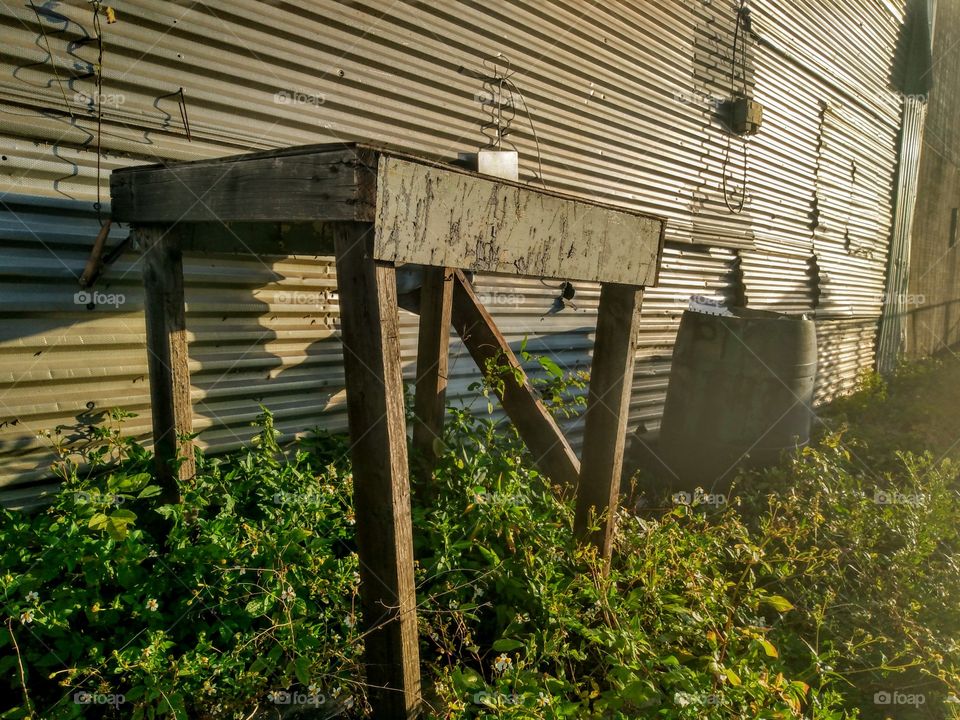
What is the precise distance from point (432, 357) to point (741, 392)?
277 cm

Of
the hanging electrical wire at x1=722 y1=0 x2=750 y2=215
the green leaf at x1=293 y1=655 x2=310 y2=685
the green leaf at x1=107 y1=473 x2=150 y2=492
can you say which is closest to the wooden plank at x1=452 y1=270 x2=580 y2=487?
the green leaf at x1=107 y1=473 x2=150 y2=492

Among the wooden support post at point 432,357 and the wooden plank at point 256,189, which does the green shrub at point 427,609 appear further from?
the wooden plank at point 256,189

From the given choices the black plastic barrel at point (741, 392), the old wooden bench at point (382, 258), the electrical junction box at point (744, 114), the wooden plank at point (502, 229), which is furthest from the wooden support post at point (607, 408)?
the electrical junction box at point (744, 114)

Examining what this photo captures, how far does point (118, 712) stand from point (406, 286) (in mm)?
2317

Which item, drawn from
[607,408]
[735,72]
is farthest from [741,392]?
[735,72]

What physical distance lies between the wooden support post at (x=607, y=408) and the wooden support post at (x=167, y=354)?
5.87 feet

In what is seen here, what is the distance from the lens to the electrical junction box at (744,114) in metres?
6.65

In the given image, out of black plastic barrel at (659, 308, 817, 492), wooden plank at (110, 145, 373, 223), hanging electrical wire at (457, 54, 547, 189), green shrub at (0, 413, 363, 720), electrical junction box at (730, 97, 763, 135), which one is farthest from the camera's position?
electrical junction box at (730, 97, 763, 135)

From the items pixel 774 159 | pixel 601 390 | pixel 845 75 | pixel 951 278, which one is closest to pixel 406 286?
pixel 601 390

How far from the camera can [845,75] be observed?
877 cm

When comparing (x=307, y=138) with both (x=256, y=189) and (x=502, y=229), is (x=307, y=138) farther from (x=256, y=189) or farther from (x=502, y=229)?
(x=502, y=229)

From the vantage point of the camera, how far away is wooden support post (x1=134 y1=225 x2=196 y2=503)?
2.63 metres

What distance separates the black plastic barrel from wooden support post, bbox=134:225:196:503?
3.85m

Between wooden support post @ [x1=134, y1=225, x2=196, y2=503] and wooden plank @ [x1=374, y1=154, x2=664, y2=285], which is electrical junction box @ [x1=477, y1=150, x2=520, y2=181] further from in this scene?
wooden support post @ [x1=134, y1=225, x2=196, y2=503]
